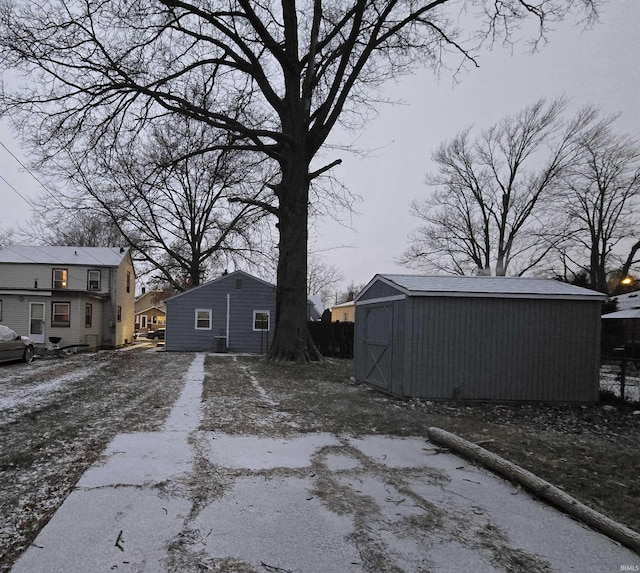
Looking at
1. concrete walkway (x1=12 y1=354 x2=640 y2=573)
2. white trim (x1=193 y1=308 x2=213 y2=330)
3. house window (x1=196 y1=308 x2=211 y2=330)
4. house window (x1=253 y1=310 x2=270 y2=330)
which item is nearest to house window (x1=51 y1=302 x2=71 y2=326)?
white trim (x1=193 y1=308 x2=213 y2=330)

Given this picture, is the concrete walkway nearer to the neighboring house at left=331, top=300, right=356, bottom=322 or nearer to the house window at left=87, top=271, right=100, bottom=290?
the house window at left=87, top=271, right=100, bottom=290

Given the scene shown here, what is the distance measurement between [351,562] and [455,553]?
2.40ft

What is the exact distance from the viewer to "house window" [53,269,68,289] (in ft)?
87.7

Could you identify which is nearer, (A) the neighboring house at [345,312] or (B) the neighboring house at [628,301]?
(B) the neighboring house at [628,301]

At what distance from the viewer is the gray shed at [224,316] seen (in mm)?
24531

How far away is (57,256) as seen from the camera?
2736 centimetres

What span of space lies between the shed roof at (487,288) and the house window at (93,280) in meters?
22.5

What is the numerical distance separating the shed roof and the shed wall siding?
0.55 ft

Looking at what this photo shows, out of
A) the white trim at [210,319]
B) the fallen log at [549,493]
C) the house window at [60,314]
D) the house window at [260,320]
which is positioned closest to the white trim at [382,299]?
the fallen log at [549,493]

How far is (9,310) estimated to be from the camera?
2183 centimetres

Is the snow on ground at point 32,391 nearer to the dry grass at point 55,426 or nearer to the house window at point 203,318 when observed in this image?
the dry grass at point 55,426

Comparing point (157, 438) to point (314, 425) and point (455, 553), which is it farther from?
point (455, 553)

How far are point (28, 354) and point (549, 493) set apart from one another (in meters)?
17.6

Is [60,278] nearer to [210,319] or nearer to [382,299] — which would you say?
[210,319]
